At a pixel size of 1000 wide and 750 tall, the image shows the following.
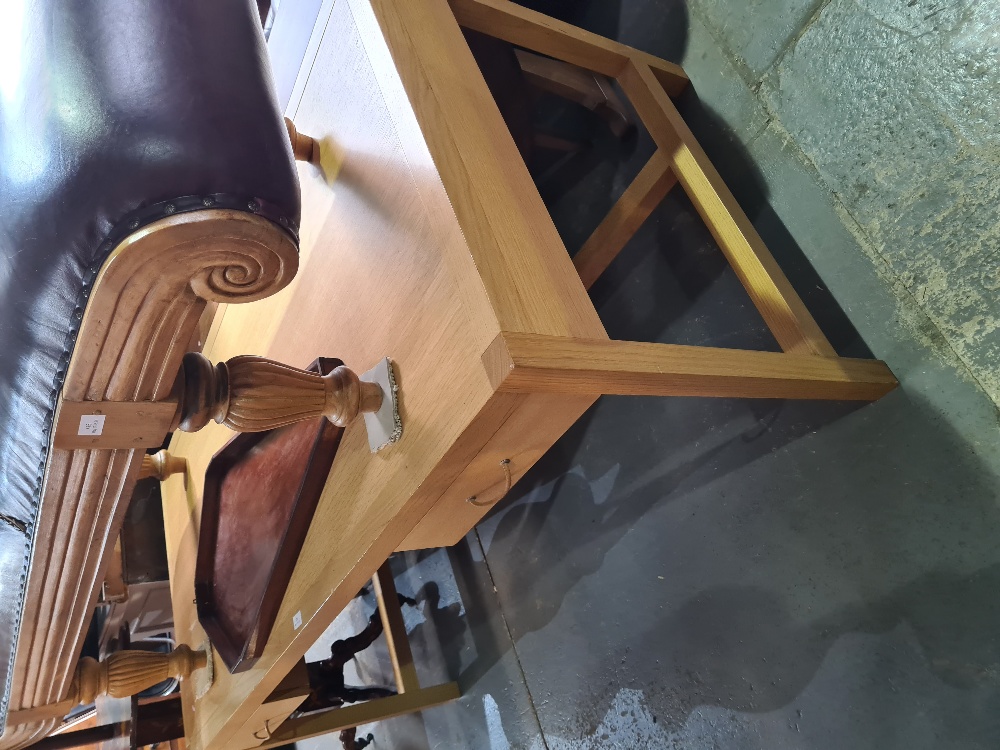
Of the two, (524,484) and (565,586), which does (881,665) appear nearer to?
(565,586)

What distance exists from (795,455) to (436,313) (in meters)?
0.94

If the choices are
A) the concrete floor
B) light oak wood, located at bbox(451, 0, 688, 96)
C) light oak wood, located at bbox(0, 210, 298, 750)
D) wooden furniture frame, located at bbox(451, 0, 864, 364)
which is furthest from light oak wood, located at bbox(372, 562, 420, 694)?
light oak wood, located at bbox(451, 0, 688, 96)

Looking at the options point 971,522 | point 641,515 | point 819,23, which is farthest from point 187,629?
point 819,23

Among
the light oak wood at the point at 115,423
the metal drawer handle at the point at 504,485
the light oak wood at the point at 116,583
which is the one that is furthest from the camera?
the light oak wood at the point at 116,583

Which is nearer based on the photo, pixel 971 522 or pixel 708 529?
pixel 971 522

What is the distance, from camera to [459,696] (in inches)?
85.0

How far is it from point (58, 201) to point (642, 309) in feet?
4.90

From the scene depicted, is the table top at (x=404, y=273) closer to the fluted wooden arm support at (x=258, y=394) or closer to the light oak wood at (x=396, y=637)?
the fluted wooden arm support at (x=258, y=394)

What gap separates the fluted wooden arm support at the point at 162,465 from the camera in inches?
73.3

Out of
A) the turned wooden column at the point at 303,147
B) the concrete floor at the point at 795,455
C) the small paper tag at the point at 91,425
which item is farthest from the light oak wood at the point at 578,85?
the small paper tag at the point at 91,425

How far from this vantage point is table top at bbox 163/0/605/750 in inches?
30.4

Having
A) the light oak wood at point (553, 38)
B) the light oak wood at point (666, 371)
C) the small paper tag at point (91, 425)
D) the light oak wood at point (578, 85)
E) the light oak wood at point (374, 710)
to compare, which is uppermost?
the light oak wood at point (578, 85)

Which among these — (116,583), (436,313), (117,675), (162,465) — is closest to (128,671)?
(117,675)

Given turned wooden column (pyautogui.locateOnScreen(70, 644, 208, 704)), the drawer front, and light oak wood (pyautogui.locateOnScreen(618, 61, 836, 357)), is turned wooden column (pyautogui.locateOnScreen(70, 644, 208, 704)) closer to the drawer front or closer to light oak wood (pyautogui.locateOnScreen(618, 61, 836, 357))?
the drawer front
